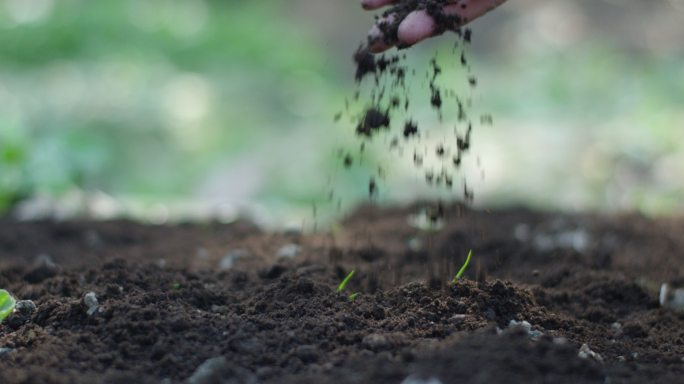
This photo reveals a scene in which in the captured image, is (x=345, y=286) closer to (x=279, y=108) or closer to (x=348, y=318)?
(x=348, y=318)

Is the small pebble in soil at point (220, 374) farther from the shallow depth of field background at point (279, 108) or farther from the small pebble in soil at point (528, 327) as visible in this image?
the shallow depth of field background at point (279, 108)

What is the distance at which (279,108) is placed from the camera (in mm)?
7879

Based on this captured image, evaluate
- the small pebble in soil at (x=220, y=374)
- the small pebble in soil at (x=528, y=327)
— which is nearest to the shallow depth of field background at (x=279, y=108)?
the small pebble in soil at (x=528, y=327)

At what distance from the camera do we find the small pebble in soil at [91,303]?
211 centimetres

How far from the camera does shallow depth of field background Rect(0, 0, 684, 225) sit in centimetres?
510

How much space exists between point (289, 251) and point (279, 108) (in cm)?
493

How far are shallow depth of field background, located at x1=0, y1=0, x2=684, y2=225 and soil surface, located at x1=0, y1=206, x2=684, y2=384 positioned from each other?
1.47 meters

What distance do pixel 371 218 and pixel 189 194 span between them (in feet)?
8.78

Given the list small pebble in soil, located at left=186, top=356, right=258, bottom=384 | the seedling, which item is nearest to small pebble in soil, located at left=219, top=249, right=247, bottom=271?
the seedling

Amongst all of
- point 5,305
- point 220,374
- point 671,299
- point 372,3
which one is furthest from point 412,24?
point 5,305

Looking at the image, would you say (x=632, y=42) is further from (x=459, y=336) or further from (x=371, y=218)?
(x=459, y=336)

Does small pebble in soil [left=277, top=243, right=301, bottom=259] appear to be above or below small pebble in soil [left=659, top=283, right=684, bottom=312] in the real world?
above

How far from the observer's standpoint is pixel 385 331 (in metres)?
2.03

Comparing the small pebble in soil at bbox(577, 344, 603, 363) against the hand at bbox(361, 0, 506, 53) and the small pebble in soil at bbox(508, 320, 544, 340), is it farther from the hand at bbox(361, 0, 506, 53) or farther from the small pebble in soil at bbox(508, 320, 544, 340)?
the hand at bbox(361, 0, 506, 53)
